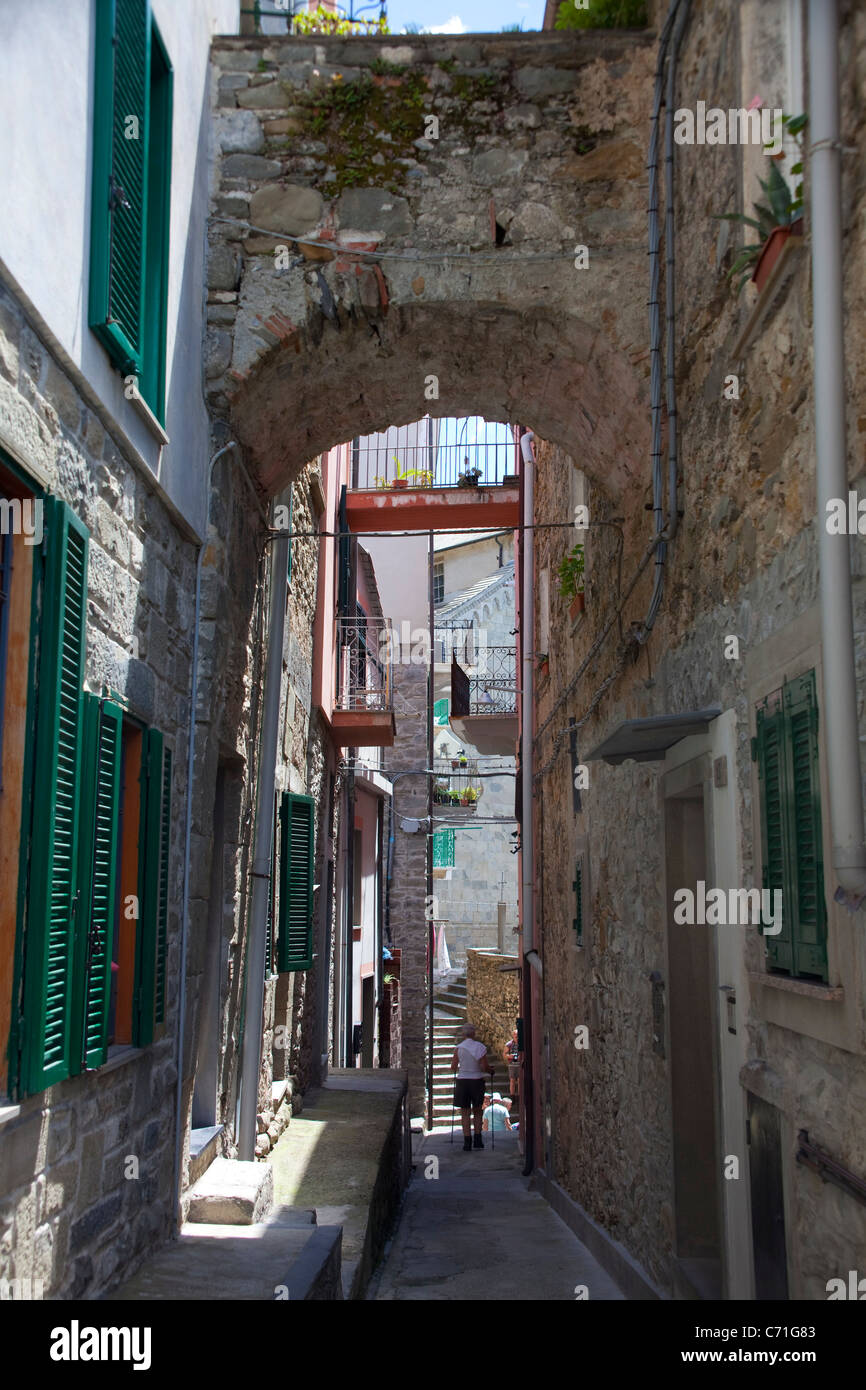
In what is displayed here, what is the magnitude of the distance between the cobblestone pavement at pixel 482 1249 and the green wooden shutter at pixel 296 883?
203 centimetres

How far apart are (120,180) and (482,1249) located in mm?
6343

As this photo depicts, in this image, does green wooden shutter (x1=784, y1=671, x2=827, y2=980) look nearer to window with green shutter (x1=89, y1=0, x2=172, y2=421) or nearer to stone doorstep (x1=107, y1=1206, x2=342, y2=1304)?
stone doorstep (x1=107, y1=1206, x2=342, y2=1304)

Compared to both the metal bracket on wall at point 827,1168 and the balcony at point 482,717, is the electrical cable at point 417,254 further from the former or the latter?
the balcony at point 482,717

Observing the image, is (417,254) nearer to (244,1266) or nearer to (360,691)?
(244,1266)

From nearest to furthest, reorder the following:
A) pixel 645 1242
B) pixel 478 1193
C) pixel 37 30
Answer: pixel 37 30 → pixel 645 1242 → pixel 478 1193

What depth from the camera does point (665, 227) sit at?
5.34 m

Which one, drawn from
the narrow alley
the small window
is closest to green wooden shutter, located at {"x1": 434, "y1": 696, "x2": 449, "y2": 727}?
the small window

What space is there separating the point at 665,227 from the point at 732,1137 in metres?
3.79

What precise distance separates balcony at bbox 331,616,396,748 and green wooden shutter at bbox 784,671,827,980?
28.9ft

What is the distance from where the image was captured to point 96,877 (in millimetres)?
3908

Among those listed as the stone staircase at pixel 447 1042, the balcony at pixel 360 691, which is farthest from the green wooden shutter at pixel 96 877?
the stone staircase at pixel 447 1042

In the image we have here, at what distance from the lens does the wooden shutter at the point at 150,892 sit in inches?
176
